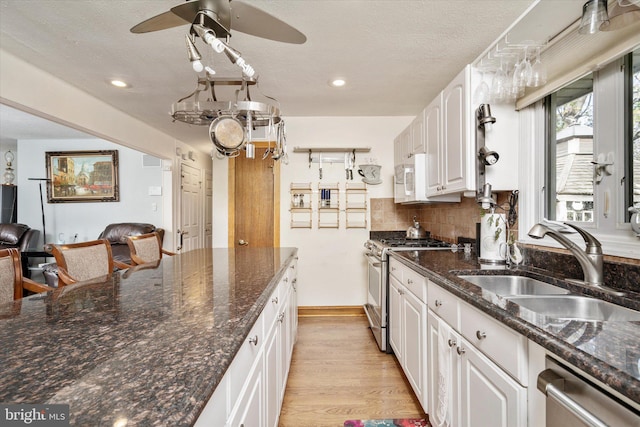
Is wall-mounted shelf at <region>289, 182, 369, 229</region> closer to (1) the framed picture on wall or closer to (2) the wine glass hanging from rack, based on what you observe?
(2) the wine glass hanging from rack

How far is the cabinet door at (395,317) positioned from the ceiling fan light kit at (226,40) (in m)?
1.47

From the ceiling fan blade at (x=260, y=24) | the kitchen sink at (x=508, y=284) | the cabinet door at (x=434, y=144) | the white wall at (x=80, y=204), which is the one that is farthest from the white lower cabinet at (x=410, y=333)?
the white wall at (x=80, y=204)

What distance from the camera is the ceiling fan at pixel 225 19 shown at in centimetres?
114

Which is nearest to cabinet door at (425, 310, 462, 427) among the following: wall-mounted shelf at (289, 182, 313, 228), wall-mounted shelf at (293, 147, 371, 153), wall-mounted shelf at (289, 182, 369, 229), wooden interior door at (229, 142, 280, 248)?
wall-mounted shelf at (289, 182, 369, 229)

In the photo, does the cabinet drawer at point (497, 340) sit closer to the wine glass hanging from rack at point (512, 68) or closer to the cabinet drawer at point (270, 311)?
the cabinet drawer at point (270, 311)

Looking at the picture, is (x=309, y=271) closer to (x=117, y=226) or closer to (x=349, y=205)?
(x=349, y=205)

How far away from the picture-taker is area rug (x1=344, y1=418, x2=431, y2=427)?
1709mm

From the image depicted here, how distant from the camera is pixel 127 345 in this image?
69cm

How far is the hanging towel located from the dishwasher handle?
1.89 feet

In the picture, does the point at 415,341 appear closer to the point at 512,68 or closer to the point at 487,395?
Answer: the point at 487,395

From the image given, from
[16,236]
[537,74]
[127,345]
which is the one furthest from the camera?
[16,236]

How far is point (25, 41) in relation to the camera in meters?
2.08

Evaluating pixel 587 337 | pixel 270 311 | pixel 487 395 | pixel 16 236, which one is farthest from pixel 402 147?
pixel 16 236

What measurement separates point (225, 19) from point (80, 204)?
515cm
